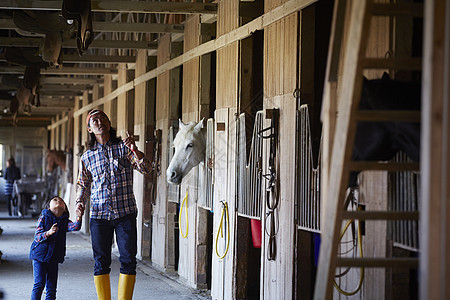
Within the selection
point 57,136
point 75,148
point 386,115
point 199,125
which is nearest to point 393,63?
point 386,115

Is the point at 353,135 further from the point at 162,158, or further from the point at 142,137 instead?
the point at 142,137

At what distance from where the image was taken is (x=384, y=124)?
10.0 feet

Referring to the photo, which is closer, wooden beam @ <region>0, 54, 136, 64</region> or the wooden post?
wooden beam @ <region>0, 54, 136, 64</region>

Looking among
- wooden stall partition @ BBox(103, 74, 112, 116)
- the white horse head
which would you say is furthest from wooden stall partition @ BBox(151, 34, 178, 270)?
wooden stall partition @ BBox(103, 74, 112, 116)

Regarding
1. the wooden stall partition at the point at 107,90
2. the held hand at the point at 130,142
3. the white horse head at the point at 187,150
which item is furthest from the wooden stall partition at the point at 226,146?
the wooden stall partition at the point at 107,90

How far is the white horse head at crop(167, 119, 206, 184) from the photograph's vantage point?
6.41 meters

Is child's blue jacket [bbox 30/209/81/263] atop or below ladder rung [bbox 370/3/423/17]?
below

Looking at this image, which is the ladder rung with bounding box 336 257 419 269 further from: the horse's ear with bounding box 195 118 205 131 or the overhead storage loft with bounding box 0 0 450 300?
the horse's ear with bounding box 195 118 205 131

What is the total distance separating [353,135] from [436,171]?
65 cm

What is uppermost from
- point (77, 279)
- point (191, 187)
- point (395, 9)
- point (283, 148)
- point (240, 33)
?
point (240, 33)

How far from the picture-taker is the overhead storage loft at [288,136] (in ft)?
8.79

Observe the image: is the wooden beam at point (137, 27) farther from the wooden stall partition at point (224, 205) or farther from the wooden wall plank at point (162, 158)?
the wooden stall partition at point (224, 205)

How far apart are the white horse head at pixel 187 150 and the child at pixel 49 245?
136cm

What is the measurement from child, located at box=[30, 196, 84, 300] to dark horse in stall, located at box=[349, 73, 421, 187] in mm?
2719
